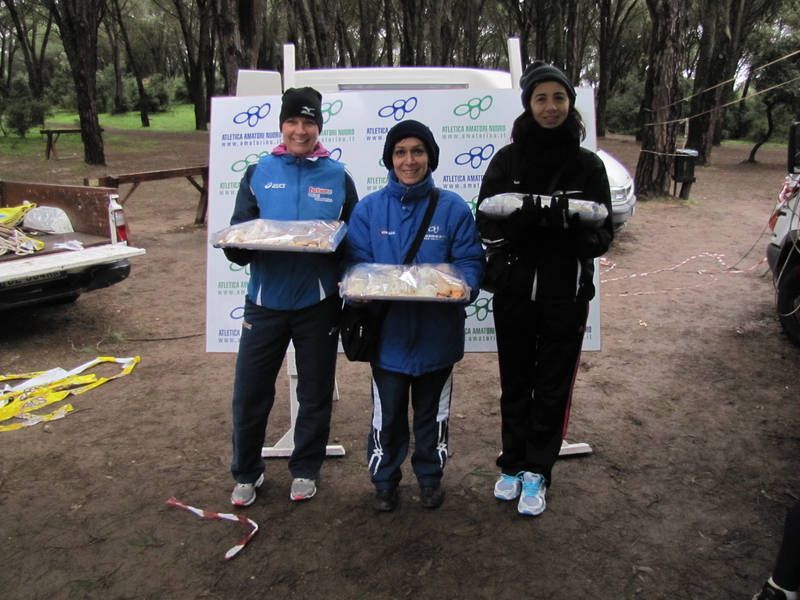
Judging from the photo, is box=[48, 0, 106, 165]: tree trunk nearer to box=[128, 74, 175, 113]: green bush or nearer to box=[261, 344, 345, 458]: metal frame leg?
box=[261, 344, 345, 458]: metal frame leg

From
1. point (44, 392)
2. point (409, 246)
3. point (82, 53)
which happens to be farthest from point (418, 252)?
point (82, 53)

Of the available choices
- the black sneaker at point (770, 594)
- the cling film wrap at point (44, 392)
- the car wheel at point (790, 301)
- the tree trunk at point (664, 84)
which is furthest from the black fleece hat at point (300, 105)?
the tree trunk at point (664, 84)

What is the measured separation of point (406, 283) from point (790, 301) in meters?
4.29

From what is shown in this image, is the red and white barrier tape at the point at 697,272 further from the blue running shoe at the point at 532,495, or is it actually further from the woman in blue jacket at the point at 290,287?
the woman in blue jacket at the point at 290,287

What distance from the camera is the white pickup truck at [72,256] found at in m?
5.25

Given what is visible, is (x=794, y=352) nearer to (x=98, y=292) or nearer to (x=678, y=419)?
(x=678, y=419)

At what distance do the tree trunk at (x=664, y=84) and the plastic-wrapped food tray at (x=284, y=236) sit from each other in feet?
34.4

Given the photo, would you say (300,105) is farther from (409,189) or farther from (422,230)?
(422,230)

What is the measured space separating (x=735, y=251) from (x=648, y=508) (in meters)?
6.80

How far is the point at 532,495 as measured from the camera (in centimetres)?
314

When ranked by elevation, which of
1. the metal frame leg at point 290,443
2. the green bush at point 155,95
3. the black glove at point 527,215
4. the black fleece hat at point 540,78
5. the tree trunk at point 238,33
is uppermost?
the green bush at point 155,95

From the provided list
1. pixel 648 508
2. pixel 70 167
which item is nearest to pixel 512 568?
pixel 648 508

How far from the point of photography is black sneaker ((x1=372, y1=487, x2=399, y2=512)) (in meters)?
3.17

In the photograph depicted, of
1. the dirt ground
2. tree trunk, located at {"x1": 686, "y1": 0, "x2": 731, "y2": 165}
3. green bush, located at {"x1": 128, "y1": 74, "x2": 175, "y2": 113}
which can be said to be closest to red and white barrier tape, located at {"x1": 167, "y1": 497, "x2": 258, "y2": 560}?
the dirt ground
